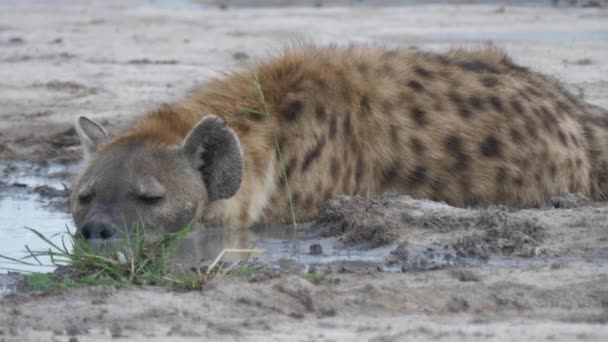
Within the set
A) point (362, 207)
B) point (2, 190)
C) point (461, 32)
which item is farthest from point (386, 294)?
point (461, 32)

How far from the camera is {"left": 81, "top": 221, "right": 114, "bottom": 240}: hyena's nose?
4.21m

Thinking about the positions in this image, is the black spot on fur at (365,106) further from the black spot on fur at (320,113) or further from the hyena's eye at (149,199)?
the hyena's eye at (149,199)

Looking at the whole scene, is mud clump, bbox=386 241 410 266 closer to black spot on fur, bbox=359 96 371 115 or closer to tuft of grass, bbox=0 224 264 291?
tuft of grass, bbox=0 224 264 291

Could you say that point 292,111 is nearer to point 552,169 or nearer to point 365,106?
point 365,106

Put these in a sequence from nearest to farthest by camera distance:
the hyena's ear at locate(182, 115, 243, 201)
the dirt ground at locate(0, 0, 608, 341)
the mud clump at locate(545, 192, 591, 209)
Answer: the dirt ground at locate(0, 0, 608, 341) → the hyena's ear at locate(182, 115, 243, 201) → the mud clump at locate(545, 192, 591, 209)

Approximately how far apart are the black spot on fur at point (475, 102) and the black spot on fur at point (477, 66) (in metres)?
0.17

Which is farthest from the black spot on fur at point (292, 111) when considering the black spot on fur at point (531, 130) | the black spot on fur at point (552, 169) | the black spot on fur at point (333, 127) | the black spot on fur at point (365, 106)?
the black spot on fur at point (552, 169)

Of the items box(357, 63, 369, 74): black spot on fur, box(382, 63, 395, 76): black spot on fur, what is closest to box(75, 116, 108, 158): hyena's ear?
box(357, 63, 369, 74): black spot on fur

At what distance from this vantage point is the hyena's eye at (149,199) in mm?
4410

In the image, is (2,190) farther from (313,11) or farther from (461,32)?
→ (313,11)

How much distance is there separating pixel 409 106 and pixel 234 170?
0.82 metres

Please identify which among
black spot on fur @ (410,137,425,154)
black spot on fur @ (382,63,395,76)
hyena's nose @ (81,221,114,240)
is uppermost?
black spot on fur @ (382,63,395,76)

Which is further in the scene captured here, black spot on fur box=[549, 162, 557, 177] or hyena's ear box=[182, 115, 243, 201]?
black spot on fur box=[549, 162, 557, 177]

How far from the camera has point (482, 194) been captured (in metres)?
5.01
